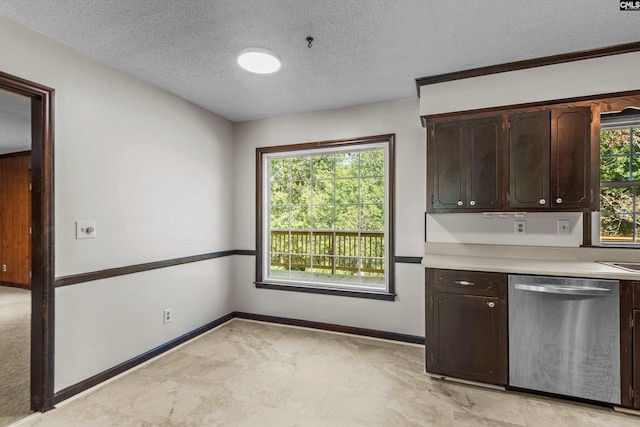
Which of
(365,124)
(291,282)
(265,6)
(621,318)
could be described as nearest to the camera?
(265,6)

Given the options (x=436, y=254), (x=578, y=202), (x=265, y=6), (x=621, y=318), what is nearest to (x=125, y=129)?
(x=265, y=6)

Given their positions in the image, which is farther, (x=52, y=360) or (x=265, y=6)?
(x=52, y=360)

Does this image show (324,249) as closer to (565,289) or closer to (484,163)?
(484,163)

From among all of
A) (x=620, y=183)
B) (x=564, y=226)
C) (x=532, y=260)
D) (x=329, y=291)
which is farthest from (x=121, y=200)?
(x=620, y=183)

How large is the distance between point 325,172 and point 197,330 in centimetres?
238

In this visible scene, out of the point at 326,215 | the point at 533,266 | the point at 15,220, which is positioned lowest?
the point at 533,266

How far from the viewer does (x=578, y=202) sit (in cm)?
252

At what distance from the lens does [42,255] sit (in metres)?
2.21

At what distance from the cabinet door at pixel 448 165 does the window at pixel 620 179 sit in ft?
4.07

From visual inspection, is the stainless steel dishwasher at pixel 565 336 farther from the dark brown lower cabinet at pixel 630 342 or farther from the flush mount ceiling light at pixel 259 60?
the flush mount ceiling light at pixel 259 60

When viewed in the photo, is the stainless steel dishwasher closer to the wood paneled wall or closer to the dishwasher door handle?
the dishwasher door handle

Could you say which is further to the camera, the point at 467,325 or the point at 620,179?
the point at 620,179

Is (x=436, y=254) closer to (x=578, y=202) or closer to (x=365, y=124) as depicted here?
(x=578, y=202)

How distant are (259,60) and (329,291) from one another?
8.26 ft
